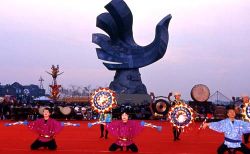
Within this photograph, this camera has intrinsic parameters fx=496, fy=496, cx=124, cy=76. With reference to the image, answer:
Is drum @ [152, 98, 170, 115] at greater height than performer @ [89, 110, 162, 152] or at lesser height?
greater

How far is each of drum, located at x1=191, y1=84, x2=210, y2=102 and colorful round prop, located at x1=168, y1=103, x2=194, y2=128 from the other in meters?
21.0

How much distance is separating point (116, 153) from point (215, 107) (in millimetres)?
25422

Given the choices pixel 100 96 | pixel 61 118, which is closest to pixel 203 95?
pixel 61 118

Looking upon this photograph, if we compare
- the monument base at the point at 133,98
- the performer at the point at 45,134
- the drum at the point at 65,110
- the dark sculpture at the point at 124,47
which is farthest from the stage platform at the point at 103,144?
the monument base at the point at 133,98

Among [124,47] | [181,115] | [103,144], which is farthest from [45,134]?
[124,47]

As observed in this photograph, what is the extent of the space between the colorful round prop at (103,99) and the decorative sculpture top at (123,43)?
99.5 ft

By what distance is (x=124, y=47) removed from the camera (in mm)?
49312

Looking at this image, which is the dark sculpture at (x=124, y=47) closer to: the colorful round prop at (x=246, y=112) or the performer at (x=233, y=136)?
the colorful round prop at (x=246, y=112)

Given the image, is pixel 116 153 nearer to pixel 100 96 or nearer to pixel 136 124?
pixel 136 124

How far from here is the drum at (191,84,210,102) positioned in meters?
36.6

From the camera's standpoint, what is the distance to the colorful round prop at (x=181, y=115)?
1563cm

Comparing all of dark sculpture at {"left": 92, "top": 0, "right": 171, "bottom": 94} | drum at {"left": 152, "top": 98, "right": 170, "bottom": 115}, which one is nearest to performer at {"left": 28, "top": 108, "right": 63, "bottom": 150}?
drum at {"left": 152, "top": 98, "right": 170, "bottom": 115}

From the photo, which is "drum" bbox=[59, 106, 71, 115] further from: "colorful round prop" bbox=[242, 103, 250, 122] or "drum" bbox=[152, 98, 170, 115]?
"colorful round prop" bbox=[242, 103, 250, 122]

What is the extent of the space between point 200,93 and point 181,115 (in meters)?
21.2
